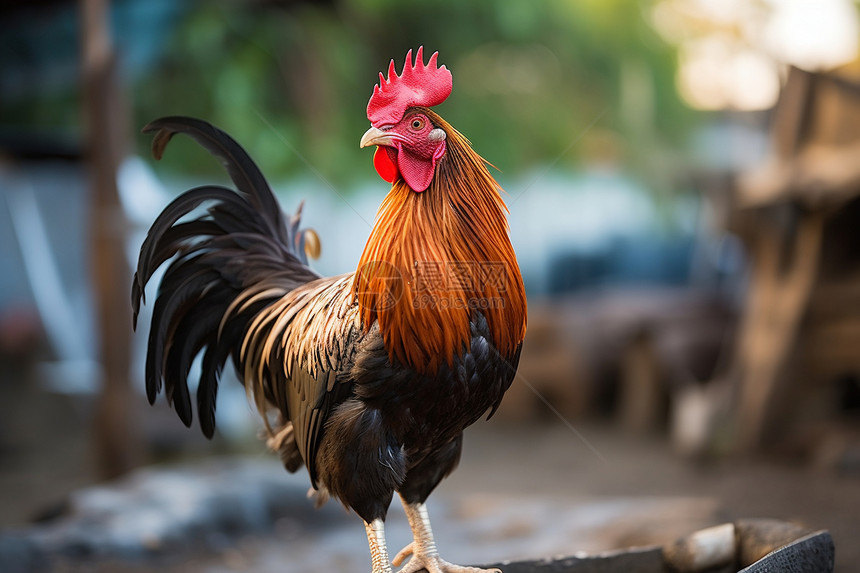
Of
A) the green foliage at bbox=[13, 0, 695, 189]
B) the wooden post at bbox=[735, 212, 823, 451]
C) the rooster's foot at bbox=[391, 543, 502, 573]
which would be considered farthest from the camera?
the green foliage at bbox=[13, 0, 695, 189]

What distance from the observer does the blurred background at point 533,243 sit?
3.65 m

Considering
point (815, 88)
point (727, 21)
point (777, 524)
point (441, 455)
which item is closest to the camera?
point (441, 455)

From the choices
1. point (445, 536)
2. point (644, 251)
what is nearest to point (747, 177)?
point (445, 536)

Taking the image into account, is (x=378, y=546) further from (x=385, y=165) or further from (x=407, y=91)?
(x=407, y=91)

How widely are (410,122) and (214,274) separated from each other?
755 millimetres

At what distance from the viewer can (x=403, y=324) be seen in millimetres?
1438

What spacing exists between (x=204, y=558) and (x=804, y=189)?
12.1 feet

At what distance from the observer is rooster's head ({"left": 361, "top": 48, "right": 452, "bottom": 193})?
1408mm

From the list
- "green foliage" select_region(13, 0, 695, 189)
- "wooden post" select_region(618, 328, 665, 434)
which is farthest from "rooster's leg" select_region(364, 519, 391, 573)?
"wooden post" select_region(618, 328, 665, 434)

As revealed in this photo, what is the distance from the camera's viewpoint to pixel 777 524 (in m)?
2.02

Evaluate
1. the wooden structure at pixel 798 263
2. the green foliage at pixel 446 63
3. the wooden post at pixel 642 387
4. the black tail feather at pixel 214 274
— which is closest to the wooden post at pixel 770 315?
the wooden structure at pixel 798 263

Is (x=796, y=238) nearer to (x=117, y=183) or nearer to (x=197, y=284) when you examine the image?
(x=197, y=284)

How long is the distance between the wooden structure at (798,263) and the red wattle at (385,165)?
3227 millimetres

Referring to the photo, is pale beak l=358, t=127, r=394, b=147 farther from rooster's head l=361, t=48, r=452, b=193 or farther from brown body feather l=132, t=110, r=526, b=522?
brown body feather l=132, t=110, r=526, b=522
